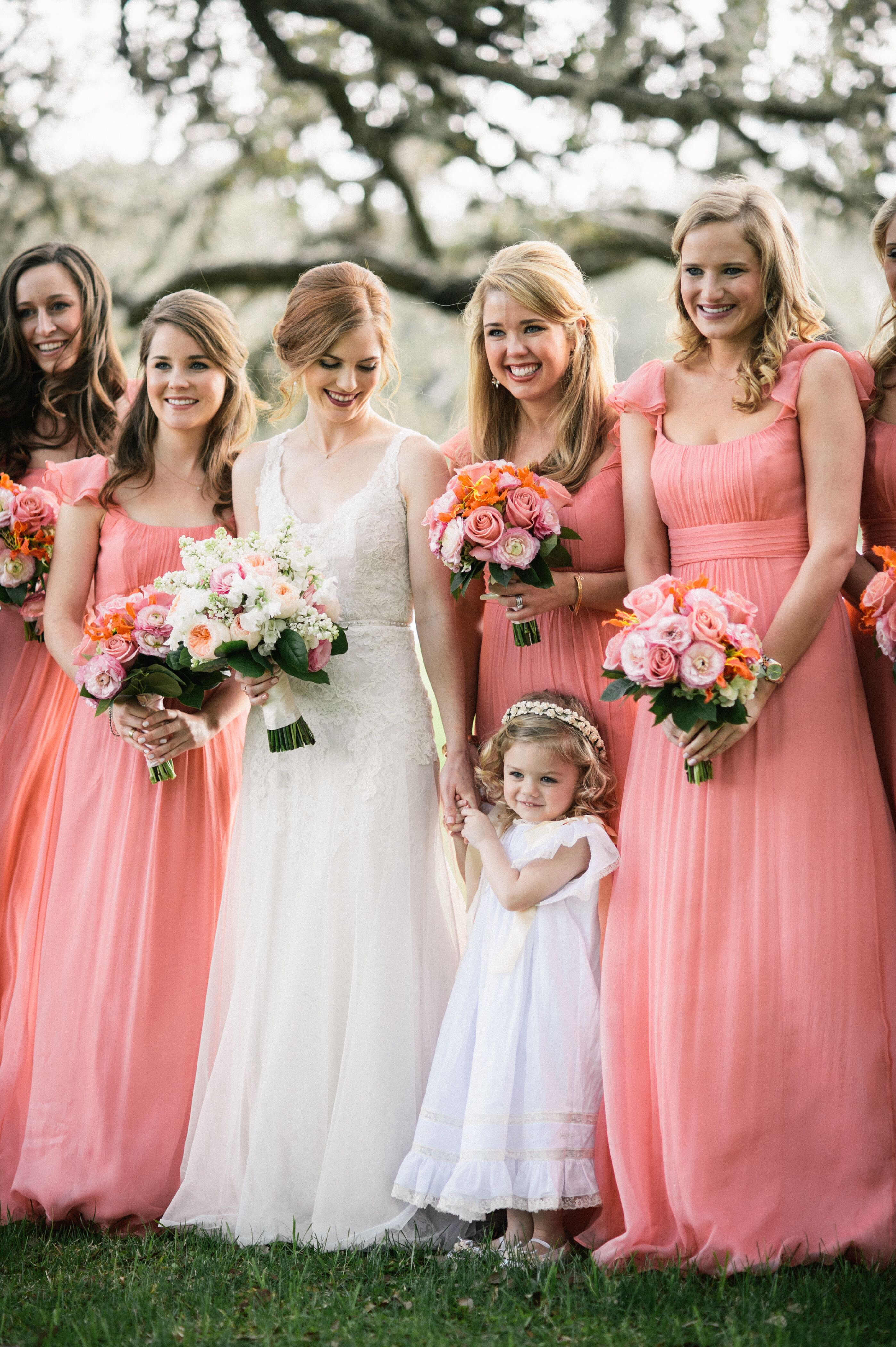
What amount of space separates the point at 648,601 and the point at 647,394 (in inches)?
39.5

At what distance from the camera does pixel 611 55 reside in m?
11.9

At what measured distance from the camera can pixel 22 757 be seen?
616 cm

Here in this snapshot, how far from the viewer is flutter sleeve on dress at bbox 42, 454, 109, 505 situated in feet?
19.1

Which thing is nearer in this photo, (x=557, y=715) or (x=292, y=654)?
(x=292, y=654)

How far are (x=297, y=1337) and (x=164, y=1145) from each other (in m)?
1.49

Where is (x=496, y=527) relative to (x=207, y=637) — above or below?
above

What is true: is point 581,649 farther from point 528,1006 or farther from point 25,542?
point 25,542

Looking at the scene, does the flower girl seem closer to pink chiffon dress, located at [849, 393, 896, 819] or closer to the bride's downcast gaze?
the bride's downcast gaze

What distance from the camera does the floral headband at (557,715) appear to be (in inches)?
197

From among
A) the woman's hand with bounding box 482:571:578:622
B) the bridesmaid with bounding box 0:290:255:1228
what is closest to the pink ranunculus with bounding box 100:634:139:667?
the bridesmaid with bounding box 0:290:255:1228

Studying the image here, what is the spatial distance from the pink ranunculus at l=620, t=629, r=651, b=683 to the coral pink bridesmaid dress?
0.85 m

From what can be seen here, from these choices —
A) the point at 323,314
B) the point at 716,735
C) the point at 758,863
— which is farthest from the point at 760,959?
the point at 323,314

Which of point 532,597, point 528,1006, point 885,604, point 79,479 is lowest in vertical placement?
point 528,1006

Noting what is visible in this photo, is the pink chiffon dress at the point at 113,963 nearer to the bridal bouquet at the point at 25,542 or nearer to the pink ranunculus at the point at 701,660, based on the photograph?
the bridal bouquet at the point at 25,542
